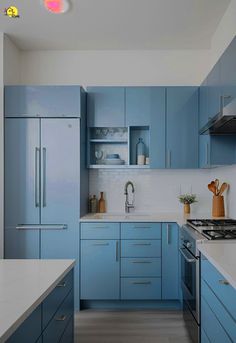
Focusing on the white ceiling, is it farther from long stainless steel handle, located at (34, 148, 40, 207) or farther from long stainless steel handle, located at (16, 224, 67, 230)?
long stainless steel handle, located at (16, 224, 67, 230)

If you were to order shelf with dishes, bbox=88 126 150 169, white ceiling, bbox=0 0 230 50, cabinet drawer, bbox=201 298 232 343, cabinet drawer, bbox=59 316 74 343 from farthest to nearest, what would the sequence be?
shelf with dishes, bbox=88 126 150 169, white ceiling, bbox=0 0 230 50, cabinet drawer, bbox=59 316 74 343, cabinet drawer, bbox=201 298 232 343

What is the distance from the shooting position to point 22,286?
1.33 metres

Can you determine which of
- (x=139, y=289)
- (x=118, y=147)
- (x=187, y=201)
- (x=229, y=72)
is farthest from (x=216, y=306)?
(x=118, y=147)

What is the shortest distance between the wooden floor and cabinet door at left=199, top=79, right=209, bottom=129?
199 centimetres

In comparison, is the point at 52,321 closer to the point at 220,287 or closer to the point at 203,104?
the point at 220,287

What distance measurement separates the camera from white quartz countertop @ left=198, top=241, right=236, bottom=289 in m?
1.38

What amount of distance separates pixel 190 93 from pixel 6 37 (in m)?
2.21

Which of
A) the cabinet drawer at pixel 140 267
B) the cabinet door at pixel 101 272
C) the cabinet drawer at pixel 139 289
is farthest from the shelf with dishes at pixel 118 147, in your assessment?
the cabinet drawer at pixel 139 289

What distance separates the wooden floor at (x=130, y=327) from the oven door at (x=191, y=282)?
0.38 metres

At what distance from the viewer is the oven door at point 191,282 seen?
2227 millimetres

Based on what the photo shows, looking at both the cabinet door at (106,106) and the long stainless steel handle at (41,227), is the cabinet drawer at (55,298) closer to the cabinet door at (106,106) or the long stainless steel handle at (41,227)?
the long stainless steel handle at (41,227)

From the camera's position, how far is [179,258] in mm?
3213

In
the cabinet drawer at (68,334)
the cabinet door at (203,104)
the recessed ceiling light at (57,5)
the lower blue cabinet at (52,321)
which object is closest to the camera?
the lower blue cabinet at (52,321)

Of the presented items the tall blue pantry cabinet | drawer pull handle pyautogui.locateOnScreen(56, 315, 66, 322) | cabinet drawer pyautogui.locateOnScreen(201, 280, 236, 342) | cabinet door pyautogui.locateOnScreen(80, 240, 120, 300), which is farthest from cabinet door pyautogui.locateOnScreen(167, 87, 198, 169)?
drawer pull handle pyautogui.locateOnScreen(56, 315, 66, 322)
